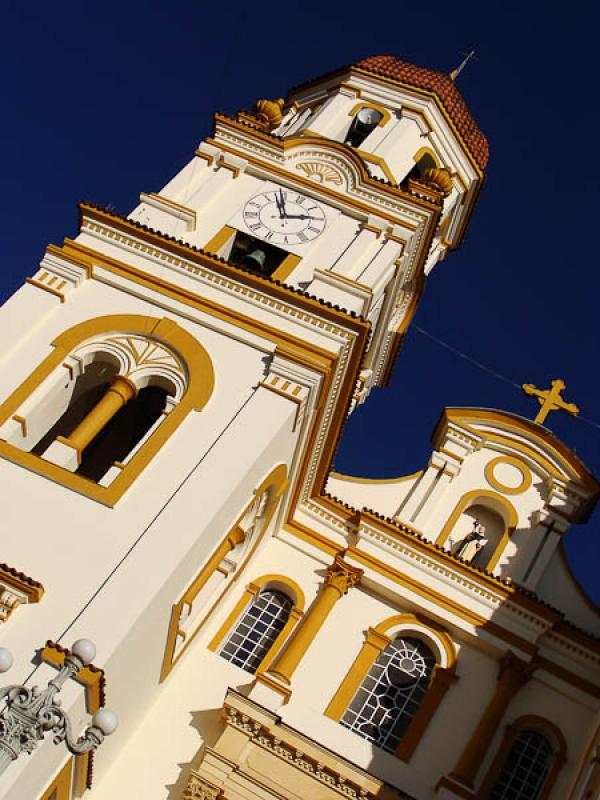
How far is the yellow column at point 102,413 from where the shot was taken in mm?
14742

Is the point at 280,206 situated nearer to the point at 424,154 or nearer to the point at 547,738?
the point at 424,154

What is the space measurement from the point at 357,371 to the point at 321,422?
1.03m

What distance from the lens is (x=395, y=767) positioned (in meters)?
16.2

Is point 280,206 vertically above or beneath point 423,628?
above

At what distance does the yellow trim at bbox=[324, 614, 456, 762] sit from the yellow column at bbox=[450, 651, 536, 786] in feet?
2.45

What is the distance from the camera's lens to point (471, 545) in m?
19.3

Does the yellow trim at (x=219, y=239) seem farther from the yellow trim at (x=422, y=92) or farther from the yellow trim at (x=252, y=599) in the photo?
the yellow trim at (x=422, y=92)

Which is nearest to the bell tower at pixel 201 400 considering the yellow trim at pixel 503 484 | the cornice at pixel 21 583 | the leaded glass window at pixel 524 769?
the cornice at pixel 21 583

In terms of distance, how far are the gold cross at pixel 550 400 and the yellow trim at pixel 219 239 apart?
7.49m

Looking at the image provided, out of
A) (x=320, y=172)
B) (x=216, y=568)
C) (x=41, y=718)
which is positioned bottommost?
(x=41, y=718)

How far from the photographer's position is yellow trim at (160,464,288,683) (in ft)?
47.0

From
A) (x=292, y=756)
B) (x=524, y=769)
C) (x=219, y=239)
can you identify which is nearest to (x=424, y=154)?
(x=219, y=239)

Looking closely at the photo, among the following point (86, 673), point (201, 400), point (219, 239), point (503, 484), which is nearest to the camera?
point (86, 673)

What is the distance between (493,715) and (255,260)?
8665mm
